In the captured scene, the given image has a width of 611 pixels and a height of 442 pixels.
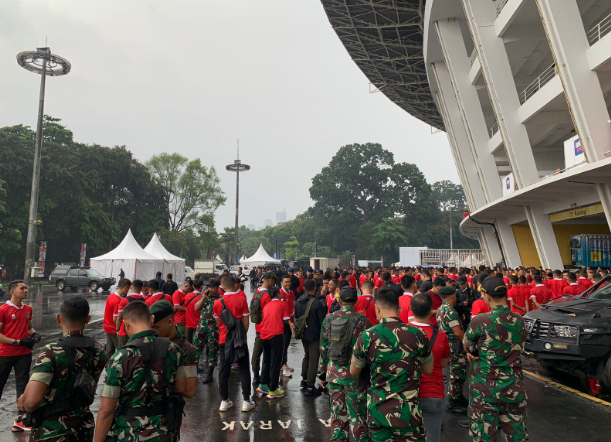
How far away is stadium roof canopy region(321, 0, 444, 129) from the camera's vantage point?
1120 inches

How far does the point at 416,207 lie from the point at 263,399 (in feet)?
240

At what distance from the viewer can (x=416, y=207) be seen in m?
77.1

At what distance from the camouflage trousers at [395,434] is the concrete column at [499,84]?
17.3m

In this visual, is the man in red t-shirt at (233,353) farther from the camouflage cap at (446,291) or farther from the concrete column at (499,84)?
the concrete column at (499,84)

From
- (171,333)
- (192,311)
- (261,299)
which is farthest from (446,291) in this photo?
(192,311)

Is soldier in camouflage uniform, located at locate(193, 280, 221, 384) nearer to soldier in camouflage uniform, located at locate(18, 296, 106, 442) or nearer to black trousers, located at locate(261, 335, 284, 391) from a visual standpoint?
black trousers, located at locate(261, 335, 284, 391)

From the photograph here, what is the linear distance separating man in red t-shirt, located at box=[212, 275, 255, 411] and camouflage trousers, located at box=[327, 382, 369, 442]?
1.98m

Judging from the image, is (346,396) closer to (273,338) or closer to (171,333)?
(171,333)

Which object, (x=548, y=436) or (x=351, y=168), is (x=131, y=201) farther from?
(x=548, y=436)

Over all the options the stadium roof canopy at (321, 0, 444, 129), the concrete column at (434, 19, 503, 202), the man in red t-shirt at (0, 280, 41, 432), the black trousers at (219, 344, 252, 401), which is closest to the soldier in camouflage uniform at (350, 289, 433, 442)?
the black trousers at (219, 344, 252, 401)

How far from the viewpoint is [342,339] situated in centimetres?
464

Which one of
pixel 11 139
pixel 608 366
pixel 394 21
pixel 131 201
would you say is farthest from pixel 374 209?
pixel 608 366

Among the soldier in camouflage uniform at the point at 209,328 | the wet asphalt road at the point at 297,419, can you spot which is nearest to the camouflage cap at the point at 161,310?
the wet asphalt road at the point at 297,419

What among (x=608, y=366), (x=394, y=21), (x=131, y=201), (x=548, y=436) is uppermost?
(x=394, y=21)
